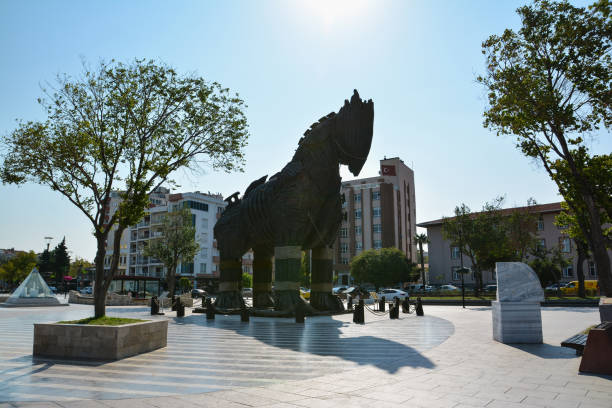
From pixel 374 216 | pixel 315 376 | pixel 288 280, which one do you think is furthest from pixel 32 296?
pixel 374 216

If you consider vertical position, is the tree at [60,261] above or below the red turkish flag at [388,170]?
below

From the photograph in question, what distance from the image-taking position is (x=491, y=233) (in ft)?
130

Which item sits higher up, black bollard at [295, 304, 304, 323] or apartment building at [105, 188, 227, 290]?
Answer: apartment building at [105, 188, 227, 290]

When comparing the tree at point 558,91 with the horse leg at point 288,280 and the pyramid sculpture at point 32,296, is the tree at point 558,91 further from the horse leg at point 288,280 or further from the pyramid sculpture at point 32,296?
the pyramid sculpture at point 32,296

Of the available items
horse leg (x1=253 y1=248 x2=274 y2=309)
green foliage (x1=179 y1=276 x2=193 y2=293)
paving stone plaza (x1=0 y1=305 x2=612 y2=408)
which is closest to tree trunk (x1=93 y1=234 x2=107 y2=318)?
paving stone plaza (x1=0 y1=305 x2=612 y2=408)

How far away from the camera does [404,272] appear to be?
54.2m

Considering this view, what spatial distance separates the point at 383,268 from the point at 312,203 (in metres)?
38.9

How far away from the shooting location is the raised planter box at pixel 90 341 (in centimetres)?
812

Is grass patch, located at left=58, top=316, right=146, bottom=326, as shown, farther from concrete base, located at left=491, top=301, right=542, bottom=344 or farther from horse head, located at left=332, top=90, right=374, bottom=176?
horse head, located at left=332, top=90, right=374, bottom=176

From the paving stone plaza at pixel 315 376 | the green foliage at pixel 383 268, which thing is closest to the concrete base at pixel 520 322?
the paving stone plaza at pixel 315 376

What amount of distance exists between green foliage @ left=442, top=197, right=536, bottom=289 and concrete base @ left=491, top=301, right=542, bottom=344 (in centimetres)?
3150

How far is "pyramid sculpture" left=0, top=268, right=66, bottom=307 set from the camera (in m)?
28.5

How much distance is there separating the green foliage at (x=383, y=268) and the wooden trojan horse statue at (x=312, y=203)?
121 ft

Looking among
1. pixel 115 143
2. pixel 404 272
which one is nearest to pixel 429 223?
pixel 404 272
